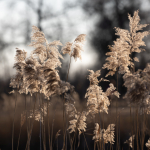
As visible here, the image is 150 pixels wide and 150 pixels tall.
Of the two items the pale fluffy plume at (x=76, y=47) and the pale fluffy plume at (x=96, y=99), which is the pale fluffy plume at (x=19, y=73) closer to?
the pale fluffy plume at (x=76, y=47)

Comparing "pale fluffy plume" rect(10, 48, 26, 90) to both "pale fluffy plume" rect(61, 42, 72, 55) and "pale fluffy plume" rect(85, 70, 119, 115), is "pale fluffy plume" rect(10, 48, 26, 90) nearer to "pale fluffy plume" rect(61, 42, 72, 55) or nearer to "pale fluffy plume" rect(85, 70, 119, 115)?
"pale fluffy plume" rect(61, 42, 72, 55)

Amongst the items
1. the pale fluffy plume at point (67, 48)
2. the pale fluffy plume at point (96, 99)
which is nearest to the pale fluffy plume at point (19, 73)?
the pale fluffy plume at point (67, 48)

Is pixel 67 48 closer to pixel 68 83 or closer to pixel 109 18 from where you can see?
pixel 68 83

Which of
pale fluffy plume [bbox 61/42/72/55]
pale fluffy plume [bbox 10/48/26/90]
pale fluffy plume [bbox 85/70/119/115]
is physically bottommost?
pale fluffy plume [bbox 85/70/119/115]

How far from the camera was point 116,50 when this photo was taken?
2.74 meters

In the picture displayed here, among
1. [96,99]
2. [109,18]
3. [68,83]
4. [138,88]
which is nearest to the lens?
[138,88]

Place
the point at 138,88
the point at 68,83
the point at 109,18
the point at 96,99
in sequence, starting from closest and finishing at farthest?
the point at 138,88, the point at 68,83, the point at 96,99, the point at 109,18

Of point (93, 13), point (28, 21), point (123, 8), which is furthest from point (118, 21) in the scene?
point (28, 21)

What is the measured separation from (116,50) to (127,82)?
97cm

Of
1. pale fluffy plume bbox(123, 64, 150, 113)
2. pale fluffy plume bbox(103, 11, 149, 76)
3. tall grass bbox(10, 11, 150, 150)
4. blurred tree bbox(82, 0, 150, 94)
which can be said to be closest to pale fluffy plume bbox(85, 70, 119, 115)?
tall grass bbox(10, 11, 150, 150)

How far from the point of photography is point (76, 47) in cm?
254

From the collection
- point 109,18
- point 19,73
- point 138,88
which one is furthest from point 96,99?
point 109,18

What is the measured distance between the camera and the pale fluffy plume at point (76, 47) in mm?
2531

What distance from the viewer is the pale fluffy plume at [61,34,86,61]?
8.31 ft
